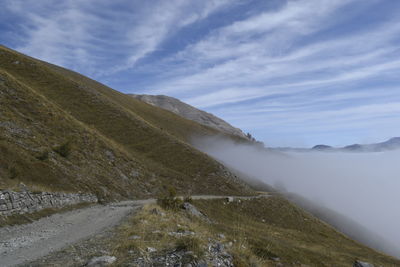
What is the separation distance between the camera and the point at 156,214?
2094 centimetres

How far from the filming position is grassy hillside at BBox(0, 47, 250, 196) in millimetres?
27844

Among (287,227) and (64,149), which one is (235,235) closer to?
(64,149)

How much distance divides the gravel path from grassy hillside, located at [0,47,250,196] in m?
4.63

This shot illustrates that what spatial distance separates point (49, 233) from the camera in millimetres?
17172

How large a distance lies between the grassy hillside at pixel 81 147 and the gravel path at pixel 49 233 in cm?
463

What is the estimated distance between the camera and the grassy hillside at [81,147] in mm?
27844

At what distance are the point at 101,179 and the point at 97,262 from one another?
2401 cm

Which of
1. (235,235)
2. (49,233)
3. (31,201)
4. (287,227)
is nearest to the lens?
(49,233)

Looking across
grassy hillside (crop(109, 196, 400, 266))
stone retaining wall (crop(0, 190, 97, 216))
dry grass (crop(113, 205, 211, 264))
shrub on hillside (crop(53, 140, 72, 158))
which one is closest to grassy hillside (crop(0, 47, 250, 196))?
shrub on hillside (crop(53, 140, 72, 158))

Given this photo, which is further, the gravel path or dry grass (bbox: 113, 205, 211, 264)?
the gravel path

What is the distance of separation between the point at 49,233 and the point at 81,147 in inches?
804

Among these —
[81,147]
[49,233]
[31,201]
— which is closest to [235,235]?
[49,233]

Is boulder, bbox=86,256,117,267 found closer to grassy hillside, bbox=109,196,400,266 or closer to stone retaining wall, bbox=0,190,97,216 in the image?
grassy hillside, bbox=109,196,400,266

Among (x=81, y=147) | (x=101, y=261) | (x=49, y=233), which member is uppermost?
(x=81, y=147)
